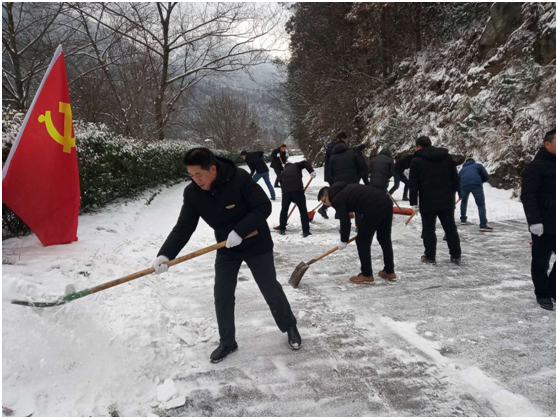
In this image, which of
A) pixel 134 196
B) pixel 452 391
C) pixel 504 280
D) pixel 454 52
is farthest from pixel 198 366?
pixel 454 52

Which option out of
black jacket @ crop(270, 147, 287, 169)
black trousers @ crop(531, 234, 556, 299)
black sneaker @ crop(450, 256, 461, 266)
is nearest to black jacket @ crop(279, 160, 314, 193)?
black sneaker @ crop(450, 256, 461, 266)

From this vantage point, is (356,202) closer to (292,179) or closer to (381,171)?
(292,179)

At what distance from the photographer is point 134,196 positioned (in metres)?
8.80

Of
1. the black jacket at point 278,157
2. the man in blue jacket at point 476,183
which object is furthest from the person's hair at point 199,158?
the black jacket at point 278,157

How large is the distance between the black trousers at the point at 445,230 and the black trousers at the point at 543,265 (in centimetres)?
131

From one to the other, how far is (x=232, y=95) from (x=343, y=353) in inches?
1729

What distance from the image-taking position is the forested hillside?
1002 centimetres

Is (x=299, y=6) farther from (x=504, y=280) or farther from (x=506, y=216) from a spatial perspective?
(x=504, y=280)

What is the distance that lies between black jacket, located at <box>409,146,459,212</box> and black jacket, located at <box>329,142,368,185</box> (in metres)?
1.81

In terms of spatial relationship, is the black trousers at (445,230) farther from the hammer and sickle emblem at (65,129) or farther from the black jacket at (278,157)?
the black jacket at (278,157)

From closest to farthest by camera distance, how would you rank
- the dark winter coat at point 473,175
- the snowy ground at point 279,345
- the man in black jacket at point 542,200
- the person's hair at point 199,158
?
the snowy ground at point 279,345
the person's hair at point 199,158
the man in black jacket at point 542,200
the dark winter coat at point 473,175

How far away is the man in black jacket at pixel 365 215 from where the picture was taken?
407cm

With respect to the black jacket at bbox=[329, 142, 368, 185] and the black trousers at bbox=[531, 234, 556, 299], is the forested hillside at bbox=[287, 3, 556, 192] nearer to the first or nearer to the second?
the black jacket at bbox=[329, 142, 368, 185]

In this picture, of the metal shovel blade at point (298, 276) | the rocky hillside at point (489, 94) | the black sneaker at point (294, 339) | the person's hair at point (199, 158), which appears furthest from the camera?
the rocky hillside at point (489, 94)
